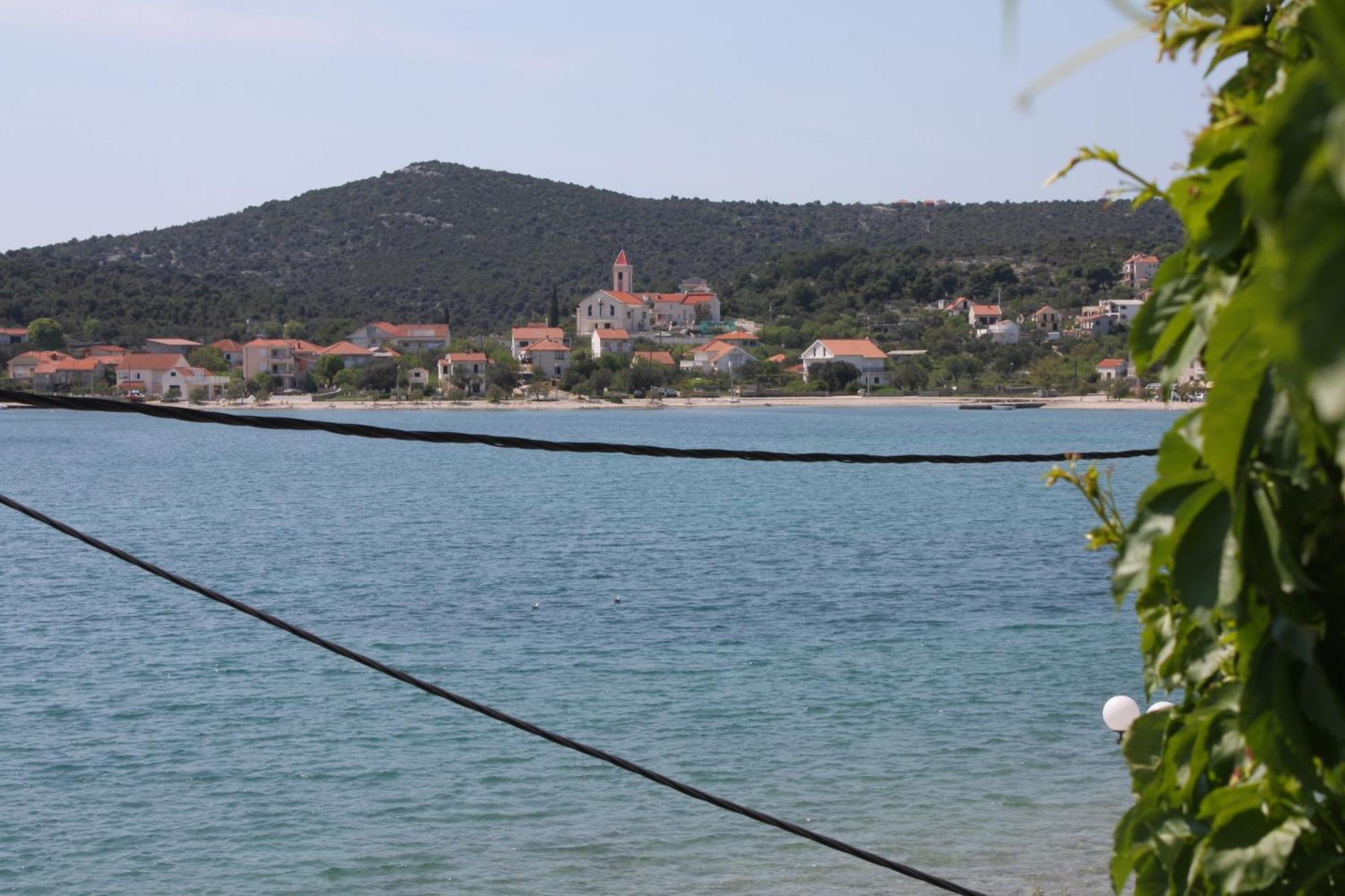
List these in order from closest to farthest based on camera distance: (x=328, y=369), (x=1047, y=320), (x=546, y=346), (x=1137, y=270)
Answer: (x=328, y=369) → (x=1137, y=270) → (x=546, y=346) → (x=1047, y=320)

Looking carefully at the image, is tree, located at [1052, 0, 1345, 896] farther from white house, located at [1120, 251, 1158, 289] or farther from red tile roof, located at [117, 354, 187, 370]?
white house, located at [1120, 251, 1158, 289]

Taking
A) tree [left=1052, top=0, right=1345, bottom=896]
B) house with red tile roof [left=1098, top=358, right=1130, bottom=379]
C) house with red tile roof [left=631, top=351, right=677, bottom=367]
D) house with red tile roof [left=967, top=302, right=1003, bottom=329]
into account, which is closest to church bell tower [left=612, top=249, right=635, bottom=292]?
house with red tile roof [left=631, top=351, right=677, bottom=367]

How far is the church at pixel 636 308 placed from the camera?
159 meters

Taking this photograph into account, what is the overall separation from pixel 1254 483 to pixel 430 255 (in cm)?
18815

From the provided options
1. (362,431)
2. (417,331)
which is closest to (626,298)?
(417,331)

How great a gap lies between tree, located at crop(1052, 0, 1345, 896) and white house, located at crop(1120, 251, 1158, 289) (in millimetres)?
129740

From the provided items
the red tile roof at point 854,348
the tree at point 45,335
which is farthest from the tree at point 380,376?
the red tile roof at point 854,348

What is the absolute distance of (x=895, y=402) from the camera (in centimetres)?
13050

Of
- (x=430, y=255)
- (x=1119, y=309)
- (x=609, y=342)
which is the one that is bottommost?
(x=609, y=342)

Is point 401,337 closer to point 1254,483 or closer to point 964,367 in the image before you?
point 964,367

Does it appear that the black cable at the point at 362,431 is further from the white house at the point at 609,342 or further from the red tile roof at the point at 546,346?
the white house at the point at 609,342

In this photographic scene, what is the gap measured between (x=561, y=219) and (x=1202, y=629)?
650 ft

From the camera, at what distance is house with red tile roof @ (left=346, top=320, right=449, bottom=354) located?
14788 cm

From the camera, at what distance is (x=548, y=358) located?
140125 millimetres
